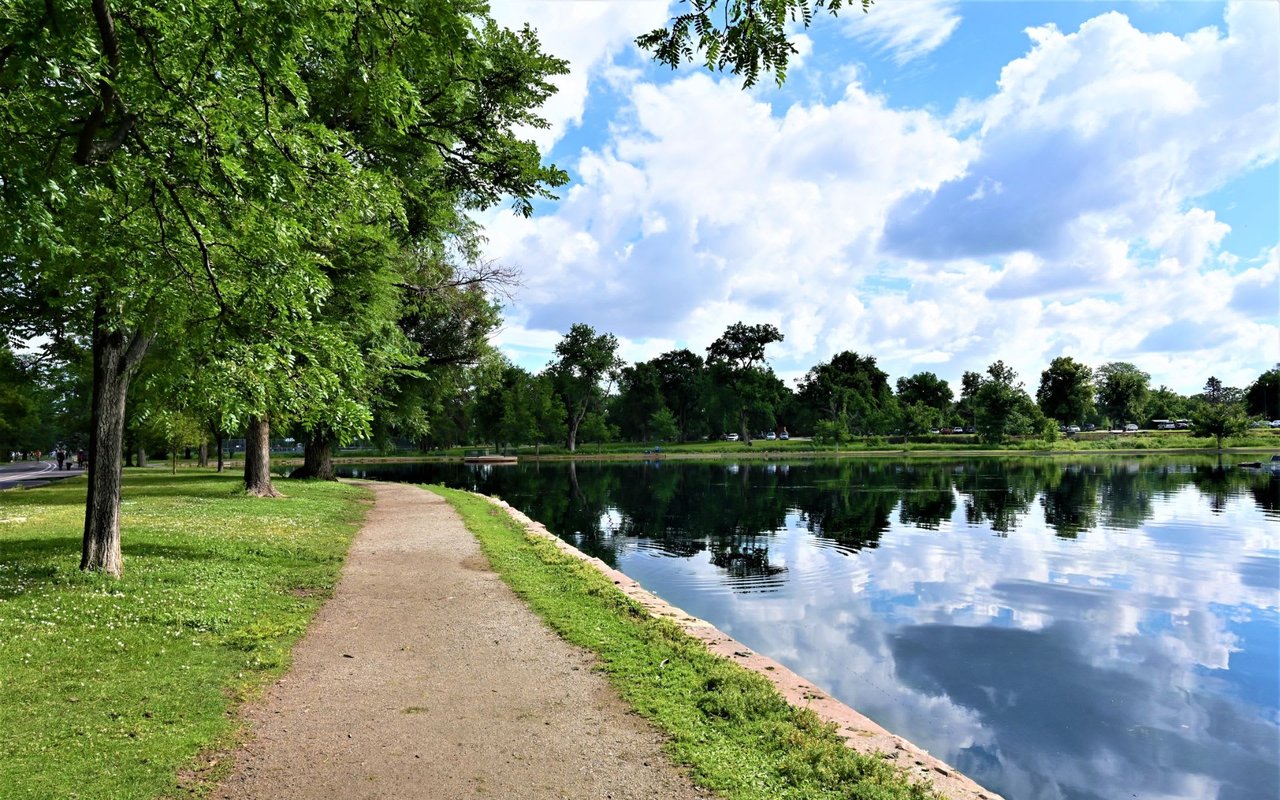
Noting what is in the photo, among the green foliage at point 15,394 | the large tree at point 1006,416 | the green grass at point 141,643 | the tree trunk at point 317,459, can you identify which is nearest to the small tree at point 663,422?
the large tree at point 1006,416

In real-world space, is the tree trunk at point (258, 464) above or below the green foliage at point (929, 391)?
below

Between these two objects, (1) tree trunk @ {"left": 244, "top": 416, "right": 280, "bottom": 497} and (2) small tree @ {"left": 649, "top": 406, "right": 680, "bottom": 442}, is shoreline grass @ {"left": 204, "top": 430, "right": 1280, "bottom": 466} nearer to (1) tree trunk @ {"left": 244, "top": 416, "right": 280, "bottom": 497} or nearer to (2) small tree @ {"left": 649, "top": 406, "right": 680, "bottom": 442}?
(2) small tree @ {"left": 649, "top": 406, "right": 680, "bottom": 442}

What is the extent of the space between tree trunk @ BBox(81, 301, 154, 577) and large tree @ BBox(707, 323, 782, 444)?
85.4 m

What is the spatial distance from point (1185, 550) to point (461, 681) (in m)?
19.4

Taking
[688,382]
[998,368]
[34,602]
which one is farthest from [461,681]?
[998,368]

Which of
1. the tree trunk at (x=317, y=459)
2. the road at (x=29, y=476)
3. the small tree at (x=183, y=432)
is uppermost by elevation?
the small tree at (x=183, y=432)

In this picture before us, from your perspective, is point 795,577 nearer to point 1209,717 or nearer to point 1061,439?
point 1209,717

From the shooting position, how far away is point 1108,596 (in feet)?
43.1

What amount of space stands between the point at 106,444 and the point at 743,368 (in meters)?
89.5

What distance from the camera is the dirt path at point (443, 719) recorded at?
4.63 meters

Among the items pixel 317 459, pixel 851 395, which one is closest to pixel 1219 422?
pixel 851 395

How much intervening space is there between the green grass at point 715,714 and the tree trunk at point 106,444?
5711 mm

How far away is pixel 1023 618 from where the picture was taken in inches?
463

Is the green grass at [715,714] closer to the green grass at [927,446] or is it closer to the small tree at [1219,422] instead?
the green grass at [927,446]
